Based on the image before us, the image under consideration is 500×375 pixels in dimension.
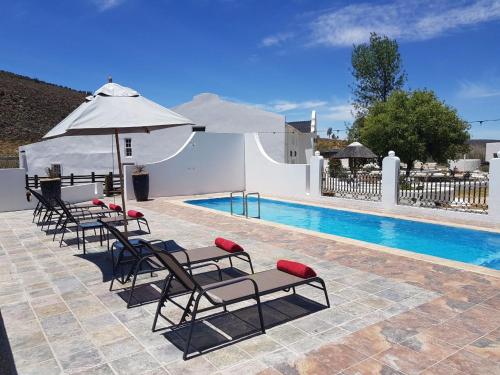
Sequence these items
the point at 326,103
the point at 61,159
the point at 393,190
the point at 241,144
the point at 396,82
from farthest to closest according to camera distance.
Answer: the point at 326,103
the point at 396,82
the point at 61,159
the point at 241,144
the point at 393,190

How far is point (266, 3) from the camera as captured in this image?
17.4m

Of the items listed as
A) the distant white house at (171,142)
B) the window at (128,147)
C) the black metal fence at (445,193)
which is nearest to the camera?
the black metal fence at (445,193)

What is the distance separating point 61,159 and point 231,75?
12604mm

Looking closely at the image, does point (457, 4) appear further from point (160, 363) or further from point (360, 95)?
point (360, 95)

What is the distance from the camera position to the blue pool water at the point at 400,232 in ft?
29.7

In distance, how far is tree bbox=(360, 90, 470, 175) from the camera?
26.3m

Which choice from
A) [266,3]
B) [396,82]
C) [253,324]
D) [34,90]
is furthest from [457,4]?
[34,90]

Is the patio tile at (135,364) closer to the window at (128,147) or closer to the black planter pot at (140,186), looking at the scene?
the black planter pot at (140,186)

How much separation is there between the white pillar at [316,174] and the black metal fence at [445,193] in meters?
3.42

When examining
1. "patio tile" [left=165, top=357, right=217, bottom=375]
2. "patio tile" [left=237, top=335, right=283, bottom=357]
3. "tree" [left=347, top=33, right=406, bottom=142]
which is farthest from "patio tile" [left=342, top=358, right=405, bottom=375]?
"tree" [left=347, top=33, right=406, bottom=142]

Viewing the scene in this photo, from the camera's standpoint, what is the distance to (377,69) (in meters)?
37.9

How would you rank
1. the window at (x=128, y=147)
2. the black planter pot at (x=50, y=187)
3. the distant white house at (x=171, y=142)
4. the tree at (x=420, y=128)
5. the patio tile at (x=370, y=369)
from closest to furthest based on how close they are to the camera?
the patio tile at (x=370, y=369)
the black planter pot at (x=50, y=187)
the window at (x=128, y=147)
the distant white house at (x=171, y=142)
the tree at (x=420, y=128)

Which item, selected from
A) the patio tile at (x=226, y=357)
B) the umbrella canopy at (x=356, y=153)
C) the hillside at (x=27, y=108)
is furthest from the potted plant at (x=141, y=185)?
the hillside at (x=27, y=108)

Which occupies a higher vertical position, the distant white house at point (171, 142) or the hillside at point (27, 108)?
the hillside at point (27, 108)
